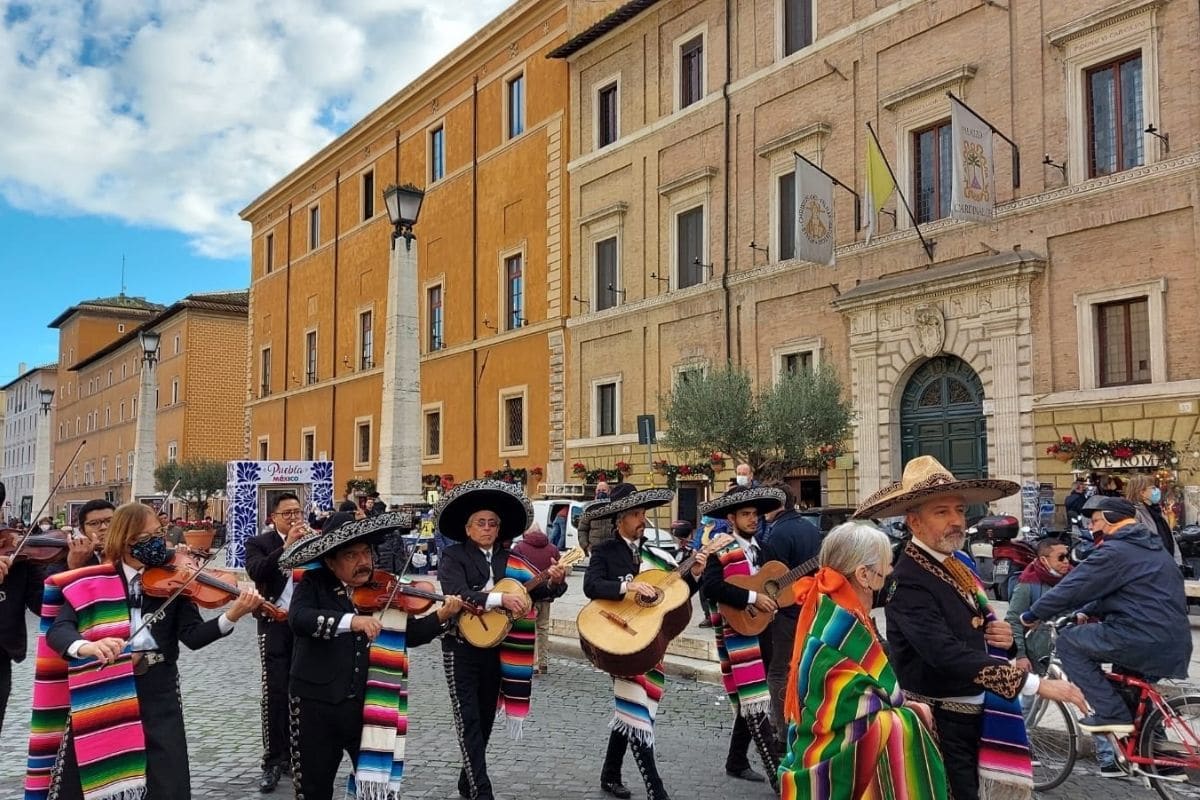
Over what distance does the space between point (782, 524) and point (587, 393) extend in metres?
24.5

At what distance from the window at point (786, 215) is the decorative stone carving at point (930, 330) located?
4499 mm

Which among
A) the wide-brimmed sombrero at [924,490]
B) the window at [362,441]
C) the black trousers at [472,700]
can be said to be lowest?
the black trousers at [472,700]

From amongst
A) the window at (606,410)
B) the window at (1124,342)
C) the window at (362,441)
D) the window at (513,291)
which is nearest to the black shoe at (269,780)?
the window at (1124,342)

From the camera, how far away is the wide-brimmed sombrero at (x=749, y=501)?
22.7ft

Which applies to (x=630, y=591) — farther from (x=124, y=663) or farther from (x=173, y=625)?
(x=124, y=663)

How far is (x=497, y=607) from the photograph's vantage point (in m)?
6.01

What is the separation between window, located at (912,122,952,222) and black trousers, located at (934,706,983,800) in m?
19.4

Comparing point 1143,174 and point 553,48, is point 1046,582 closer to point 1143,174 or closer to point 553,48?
point 1143,174

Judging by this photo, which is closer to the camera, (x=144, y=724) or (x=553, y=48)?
(x=144, y=724)

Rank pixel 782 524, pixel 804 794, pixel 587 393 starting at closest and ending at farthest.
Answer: pixel 804 794, pixel 782 524, pixel 587 393

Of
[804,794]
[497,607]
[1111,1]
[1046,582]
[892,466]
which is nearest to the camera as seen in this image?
[804,794]

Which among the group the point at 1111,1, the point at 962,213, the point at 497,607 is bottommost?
the point at 497,607

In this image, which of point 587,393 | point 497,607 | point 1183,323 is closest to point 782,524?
point 497,607

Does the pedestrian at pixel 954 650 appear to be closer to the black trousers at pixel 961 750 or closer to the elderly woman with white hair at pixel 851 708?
the black trousers at pixel 961 750
